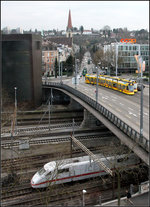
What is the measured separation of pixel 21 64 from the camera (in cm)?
3053

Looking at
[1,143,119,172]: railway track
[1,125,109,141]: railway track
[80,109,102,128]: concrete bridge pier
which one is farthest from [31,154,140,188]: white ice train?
[80,109,102,128]: concrete bridge pier

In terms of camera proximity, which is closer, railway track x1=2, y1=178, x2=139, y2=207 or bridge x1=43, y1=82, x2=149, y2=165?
bridge x1=43, y1=82, x2=149, y2=165

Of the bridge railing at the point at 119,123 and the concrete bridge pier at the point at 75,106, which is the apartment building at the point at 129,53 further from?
the bridge railing at the point at 119,123

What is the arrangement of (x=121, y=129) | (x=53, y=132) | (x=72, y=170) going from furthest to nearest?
1. (x=53, y=132)
2. (x=121, y=129)
3. (x=72, y=170)

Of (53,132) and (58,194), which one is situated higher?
(53,132)

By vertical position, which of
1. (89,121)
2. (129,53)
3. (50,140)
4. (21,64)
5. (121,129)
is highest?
(129,53)

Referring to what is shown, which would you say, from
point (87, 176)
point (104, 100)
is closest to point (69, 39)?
point (104, 100)

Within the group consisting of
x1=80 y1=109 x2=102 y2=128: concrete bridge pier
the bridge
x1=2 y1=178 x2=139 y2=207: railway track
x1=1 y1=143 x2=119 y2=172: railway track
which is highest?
the bridge

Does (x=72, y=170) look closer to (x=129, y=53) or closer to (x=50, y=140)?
(x=50, y=140)

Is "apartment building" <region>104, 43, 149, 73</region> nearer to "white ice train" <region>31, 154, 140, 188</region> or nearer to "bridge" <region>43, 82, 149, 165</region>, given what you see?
"bridge" <region>43, 82, 149, 165</region>

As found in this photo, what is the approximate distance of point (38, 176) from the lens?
14156 mm

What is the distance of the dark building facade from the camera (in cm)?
2994

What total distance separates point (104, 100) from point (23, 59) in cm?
1197

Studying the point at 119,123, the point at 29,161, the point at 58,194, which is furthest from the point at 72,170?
the point at 29,161
